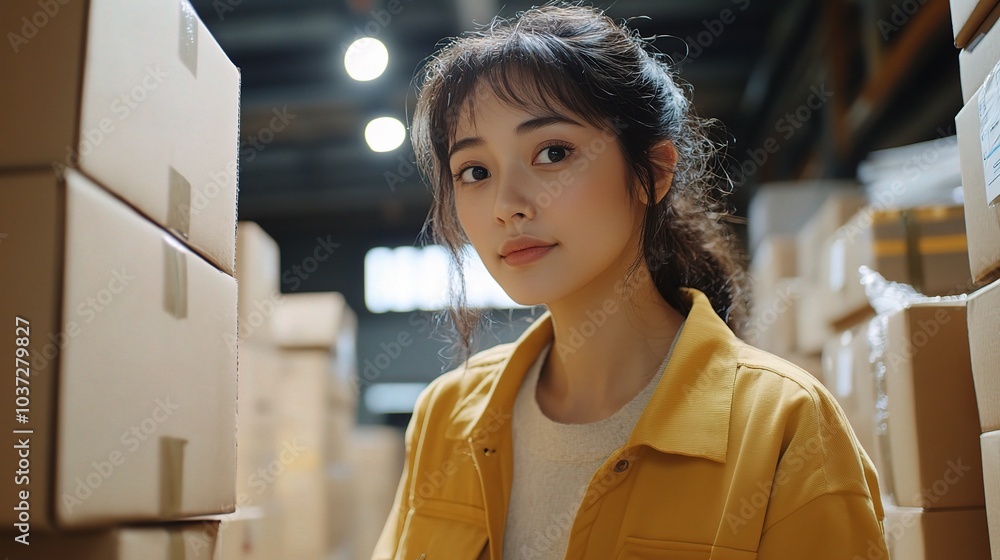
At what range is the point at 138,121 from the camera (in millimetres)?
886

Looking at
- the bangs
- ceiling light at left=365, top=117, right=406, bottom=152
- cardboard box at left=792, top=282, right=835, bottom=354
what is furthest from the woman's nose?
ceiling light at left=365, top=117, right=406, bottom=152

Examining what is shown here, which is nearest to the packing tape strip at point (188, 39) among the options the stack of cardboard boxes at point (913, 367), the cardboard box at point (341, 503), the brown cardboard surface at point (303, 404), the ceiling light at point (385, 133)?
the stack of cardboard boxes at point (913, 367)

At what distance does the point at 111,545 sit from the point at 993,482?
3.58 ft

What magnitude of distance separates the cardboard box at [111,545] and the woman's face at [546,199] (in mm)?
592

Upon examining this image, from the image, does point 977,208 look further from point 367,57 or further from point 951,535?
point 367,57

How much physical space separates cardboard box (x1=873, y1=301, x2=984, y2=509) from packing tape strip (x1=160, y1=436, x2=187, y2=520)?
3.75 ft

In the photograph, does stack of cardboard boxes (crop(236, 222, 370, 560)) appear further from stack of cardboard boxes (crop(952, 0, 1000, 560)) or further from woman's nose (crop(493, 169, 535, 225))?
stack of cardboard boxes (crop(952, 0, 1000, 560))

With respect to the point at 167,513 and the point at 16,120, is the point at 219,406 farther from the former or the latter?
the point at 16,120

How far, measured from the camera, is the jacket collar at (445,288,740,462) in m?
1.12

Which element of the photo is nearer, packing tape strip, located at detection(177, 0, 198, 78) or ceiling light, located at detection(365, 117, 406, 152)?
packing tape strip, located at detection(177, 0, 198, 78)

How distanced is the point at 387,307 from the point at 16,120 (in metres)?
7.10

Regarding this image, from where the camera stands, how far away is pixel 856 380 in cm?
181

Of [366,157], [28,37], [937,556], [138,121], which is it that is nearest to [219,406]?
[138,121]

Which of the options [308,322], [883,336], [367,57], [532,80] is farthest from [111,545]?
[308,322]
